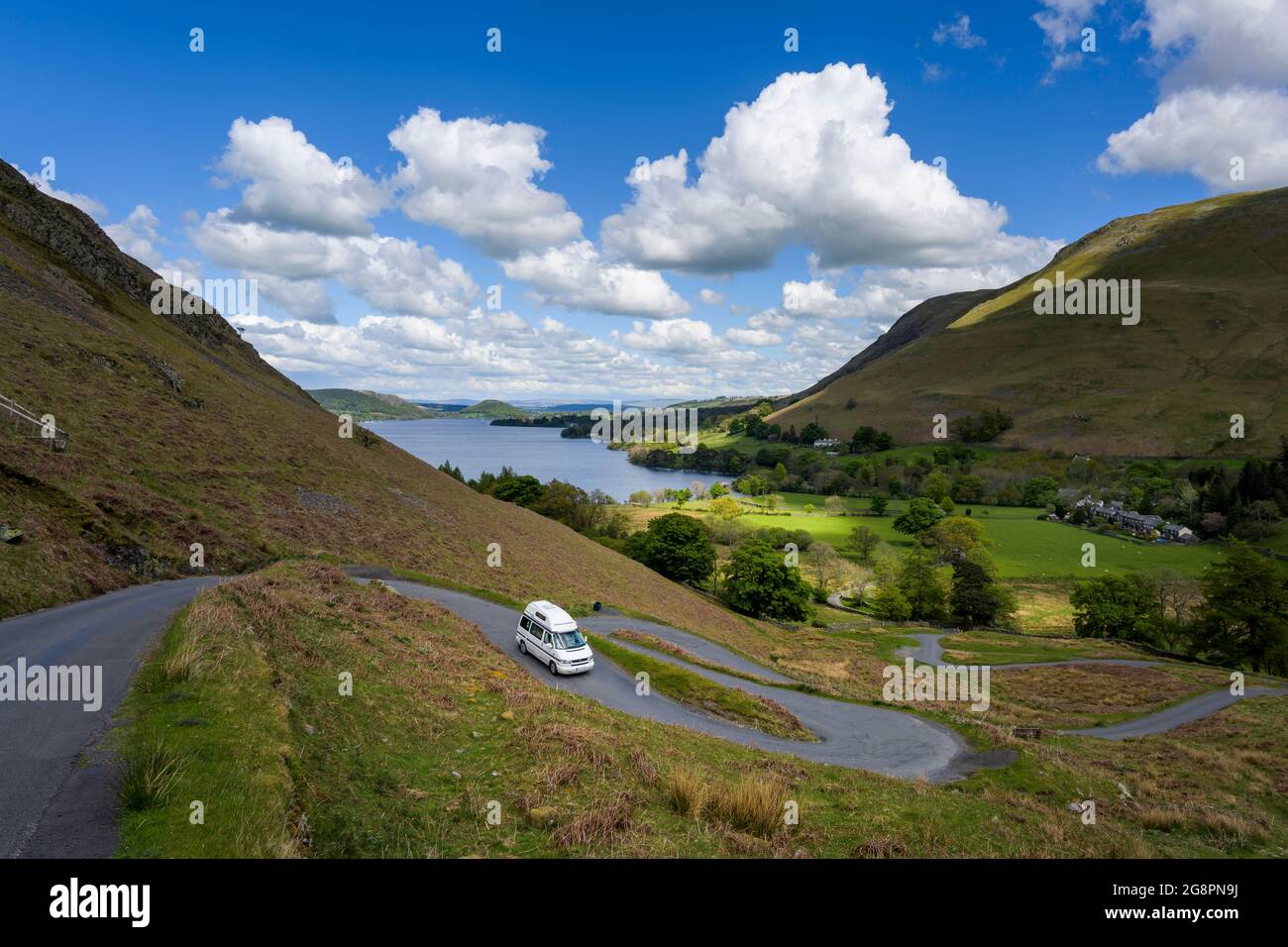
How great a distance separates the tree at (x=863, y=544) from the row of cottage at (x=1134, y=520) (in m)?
56.1

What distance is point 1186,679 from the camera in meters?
44.4

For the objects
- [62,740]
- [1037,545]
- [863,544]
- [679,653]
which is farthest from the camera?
[1037,545]

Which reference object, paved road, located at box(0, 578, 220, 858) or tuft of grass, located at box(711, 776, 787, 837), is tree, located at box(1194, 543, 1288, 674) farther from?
paved road, located at box(0, 578, 220, 858)

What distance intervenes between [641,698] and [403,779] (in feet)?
47.3

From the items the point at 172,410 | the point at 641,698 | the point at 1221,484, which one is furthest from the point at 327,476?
the point at 1221,484

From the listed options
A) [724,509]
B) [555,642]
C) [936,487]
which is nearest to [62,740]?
[555,642]

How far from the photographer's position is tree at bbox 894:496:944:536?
382 ft

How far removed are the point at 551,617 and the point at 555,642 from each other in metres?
1.04

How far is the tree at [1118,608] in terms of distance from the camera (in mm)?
66562

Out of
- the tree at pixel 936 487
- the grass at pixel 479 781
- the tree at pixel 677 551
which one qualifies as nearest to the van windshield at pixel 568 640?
the grass at pixel 479 781

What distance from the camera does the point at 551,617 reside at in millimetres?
24531

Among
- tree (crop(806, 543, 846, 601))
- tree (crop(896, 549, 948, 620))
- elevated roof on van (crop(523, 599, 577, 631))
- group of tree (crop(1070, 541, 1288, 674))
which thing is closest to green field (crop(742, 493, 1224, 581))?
tree (crop(806, 543, 846, 601))

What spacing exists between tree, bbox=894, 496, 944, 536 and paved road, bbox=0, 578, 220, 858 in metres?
→ 122

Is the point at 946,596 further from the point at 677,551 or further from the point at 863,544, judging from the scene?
the point at 677,551
